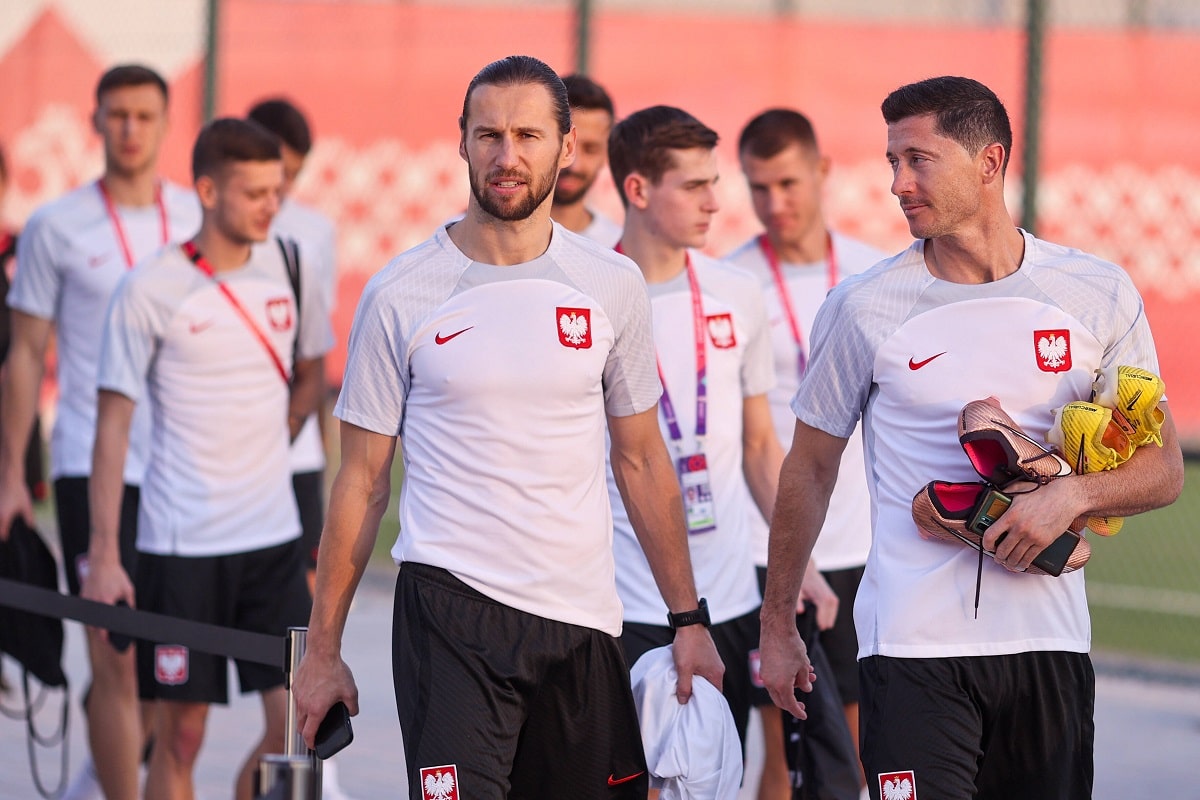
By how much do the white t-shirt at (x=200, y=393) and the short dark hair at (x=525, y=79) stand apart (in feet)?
6.77

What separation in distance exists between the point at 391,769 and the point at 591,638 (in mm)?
3418

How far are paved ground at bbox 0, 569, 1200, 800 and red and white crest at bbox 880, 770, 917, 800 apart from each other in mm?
3247

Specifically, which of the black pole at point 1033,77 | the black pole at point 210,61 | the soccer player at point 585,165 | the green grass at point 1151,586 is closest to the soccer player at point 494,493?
the soccer player at point 585,165

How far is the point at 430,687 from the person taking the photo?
4.15m

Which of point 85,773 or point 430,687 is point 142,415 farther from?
point 430,687

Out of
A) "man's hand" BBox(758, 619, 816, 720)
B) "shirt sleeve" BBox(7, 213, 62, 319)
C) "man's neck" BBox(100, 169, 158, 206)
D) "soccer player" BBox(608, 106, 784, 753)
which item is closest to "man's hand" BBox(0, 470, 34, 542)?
"shirt sleeve" BBox(7, 213, 62, 319)

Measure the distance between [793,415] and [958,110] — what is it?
85.3 inches

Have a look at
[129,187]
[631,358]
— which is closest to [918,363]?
[631,358]

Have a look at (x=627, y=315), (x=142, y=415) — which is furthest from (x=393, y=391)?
(x=142, y=415)

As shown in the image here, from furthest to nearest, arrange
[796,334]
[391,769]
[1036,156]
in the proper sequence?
1. [1036,156]
2. [391,769]
3. [796,334]

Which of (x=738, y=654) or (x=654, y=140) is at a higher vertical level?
(x=654, y=140)

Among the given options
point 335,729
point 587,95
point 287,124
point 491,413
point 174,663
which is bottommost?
point 174,663

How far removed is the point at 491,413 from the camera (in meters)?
4.16

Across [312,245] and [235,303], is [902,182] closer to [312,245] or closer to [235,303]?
[235,303]
